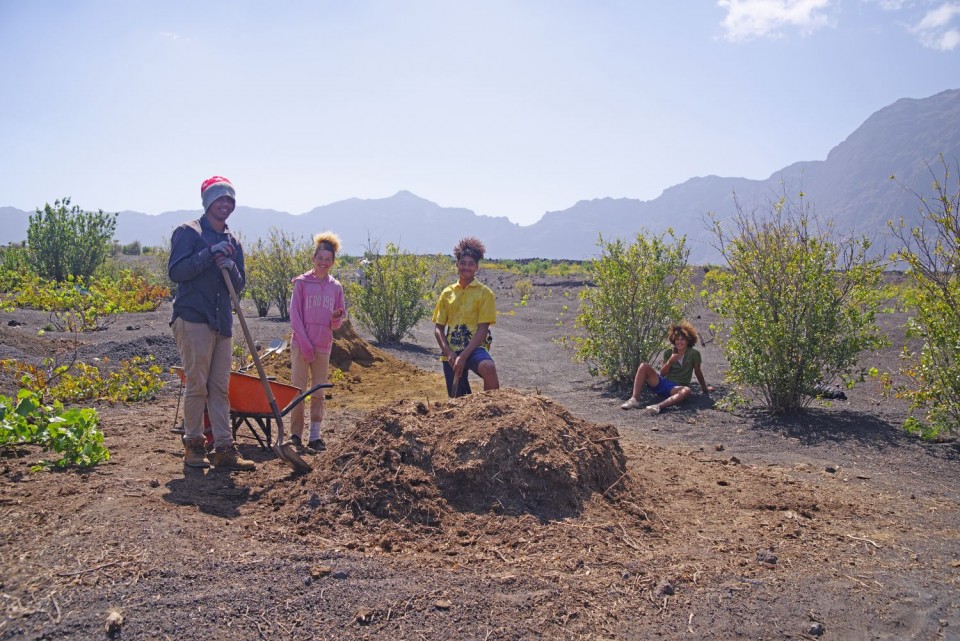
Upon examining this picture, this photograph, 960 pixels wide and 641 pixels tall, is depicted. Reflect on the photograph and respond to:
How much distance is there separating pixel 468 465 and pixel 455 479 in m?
0.11

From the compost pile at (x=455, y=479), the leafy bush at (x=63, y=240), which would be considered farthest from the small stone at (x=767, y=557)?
the leafy bush at (x=63, y=240)

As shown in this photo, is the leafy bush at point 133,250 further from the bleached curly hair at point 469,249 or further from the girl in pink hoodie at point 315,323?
the bleached curly hair at point 469,249

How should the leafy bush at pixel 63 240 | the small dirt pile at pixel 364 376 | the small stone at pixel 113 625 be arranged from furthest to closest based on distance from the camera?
1. the leafy bush at pixel 63 240
2. the small dirt pile at pixel 364 376
3. the small stone at pixel 113 625

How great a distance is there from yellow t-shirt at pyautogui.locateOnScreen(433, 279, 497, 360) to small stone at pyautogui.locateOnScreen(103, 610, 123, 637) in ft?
10.3

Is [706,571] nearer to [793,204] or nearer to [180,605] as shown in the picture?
[180,605]

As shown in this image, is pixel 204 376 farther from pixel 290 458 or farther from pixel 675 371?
pixel 675 371

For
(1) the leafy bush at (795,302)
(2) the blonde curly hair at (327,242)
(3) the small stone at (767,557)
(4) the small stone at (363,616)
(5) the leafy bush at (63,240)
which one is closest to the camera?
(4) the small stone at (363,616)

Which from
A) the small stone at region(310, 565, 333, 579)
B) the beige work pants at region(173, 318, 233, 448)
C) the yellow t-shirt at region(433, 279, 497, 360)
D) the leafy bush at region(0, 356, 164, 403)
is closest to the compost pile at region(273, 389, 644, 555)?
the small stone at region(310, 565, 333, 579)

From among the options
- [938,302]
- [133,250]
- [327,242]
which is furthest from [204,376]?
[133,250]

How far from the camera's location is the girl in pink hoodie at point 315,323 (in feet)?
16.8

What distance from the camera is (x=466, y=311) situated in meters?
5.16

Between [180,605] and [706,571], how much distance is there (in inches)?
92.8

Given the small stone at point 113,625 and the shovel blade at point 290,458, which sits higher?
the shovel blade at point 290,458

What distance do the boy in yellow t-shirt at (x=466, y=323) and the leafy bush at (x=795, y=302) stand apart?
9.43ft
